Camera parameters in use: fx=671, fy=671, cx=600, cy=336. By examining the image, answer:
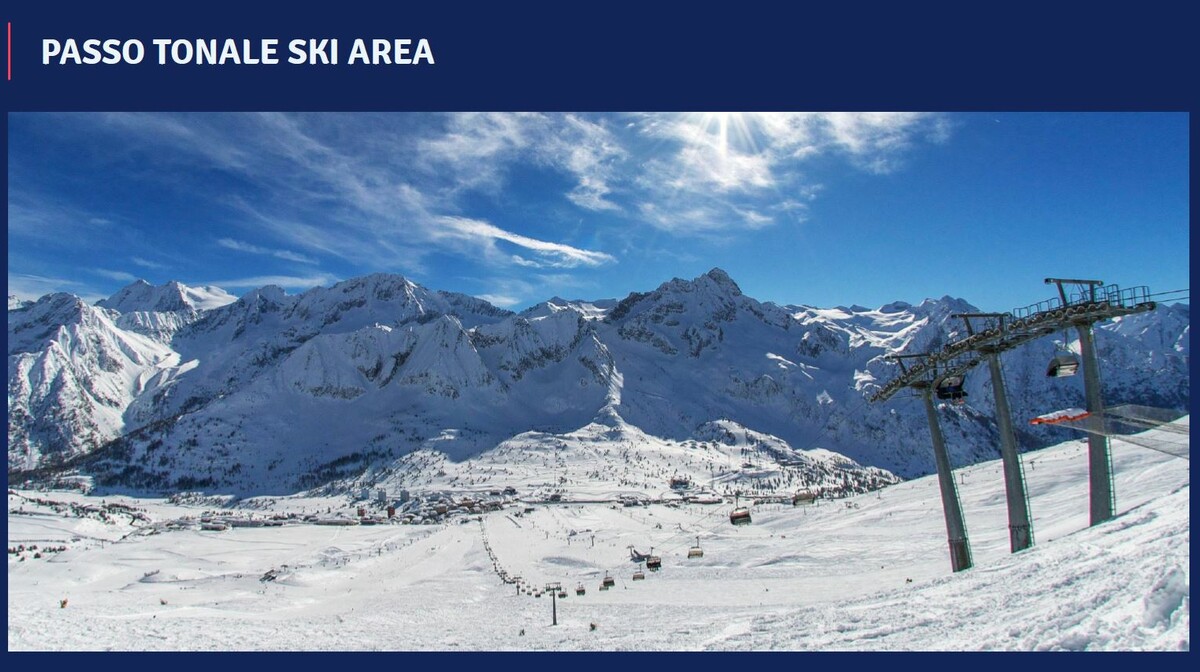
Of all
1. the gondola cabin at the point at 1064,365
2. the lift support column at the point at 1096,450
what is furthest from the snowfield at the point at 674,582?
the gondola cabin at the point at 1064,365

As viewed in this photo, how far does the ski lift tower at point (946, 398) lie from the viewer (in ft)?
85.0

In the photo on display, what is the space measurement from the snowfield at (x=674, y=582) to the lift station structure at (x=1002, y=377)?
1517 millimetres

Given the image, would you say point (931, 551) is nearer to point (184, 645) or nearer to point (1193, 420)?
point (1193, 420)

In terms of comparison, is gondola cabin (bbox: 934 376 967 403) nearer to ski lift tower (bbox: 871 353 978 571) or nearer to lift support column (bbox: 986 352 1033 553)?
ski lift tower (bbox: 871 353 978 571)

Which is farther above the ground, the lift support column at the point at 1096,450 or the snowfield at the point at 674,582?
the lift support column at the point at 1096,450

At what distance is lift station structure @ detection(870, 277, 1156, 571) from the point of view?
68.0 feet

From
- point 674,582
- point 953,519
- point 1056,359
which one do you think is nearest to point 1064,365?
point 1056,359

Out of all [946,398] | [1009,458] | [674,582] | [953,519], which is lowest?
[674,582]

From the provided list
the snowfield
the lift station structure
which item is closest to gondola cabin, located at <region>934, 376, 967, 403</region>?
the lift station structure

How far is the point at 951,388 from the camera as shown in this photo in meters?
26.5

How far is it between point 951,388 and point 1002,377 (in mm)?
2687

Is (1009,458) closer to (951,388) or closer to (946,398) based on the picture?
(946,398)

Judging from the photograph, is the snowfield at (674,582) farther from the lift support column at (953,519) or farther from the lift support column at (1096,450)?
the lift support column at (953,519)

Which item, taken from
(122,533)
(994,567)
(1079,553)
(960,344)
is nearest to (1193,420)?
(1079,553)
